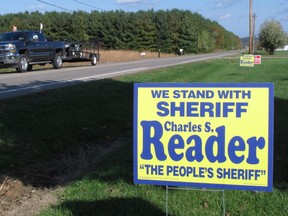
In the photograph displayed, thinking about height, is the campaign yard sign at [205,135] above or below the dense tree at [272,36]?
below

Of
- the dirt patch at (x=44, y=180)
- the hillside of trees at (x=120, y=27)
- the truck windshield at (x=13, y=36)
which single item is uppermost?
the hillside of trees at (x=120, y=27)

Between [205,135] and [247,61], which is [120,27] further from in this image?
[205,135]

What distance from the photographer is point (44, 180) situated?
6.22m

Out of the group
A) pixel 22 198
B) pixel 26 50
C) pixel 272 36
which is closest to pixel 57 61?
pixel 26 50

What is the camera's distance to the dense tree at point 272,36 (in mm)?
88762

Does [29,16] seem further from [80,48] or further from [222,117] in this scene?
[222,117]

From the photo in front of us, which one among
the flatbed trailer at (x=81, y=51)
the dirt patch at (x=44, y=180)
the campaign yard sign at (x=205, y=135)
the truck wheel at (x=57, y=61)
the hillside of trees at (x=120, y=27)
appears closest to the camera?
the campaign yard sign at (x=205, y=135)

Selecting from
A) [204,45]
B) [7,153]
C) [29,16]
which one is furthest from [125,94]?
[204,45]

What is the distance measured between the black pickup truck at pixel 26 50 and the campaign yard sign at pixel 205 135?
2002cm

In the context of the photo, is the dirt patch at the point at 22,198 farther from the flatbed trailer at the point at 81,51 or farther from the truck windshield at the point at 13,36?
the flatbed trailer at the point at 81,51

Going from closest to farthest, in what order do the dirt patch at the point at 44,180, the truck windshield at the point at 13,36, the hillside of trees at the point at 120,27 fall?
the dirt patch at the point at 44,180 → the truck windshield at the point at 13,36 → the hillside of trees at the point at 120,27

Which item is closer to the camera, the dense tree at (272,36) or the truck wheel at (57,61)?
the truck wheel at (57,61)

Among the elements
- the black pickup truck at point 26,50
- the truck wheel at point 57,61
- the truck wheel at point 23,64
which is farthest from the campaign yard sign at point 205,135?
the truck wheel at point 57,61

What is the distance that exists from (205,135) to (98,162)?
3.32 metres
